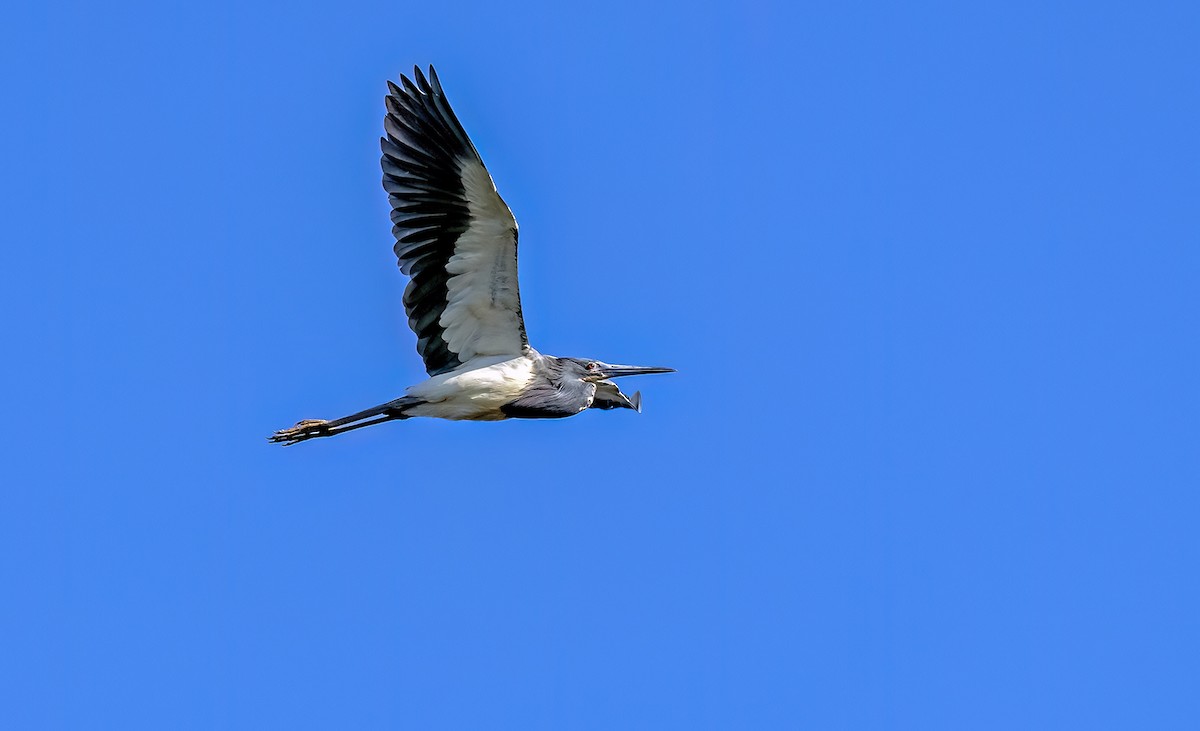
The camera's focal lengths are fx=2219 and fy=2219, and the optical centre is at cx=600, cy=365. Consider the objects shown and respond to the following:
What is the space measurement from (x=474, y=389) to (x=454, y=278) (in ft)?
3.40

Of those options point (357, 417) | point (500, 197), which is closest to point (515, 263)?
point (500, 197)

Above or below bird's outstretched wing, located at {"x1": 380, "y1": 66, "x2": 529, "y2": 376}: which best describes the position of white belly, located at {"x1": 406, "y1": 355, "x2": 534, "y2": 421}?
below

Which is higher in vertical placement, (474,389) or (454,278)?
(454,278)

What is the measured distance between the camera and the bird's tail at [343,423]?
20375 mm

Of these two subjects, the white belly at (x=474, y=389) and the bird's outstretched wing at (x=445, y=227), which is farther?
the white belly at (x=474, y=389)

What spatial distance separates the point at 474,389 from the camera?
20344mm

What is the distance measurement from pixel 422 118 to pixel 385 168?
60 cm

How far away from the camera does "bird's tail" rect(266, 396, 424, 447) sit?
20.4 m

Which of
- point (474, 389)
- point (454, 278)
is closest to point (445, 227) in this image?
point (454, 278)

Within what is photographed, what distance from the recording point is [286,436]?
835 inches

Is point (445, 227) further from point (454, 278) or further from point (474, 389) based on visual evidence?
point (474, 389)

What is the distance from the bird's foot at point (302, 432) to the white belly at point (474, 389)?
42.1 inches

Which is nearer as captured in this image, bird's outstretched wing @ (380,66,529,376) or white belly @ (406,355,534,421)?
bird's outstretched wing @ (380,66,529,376)

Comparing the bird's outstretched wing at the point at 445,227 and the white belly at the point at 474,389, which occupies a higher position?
the bird's outstretched wing at the point at 445,227
